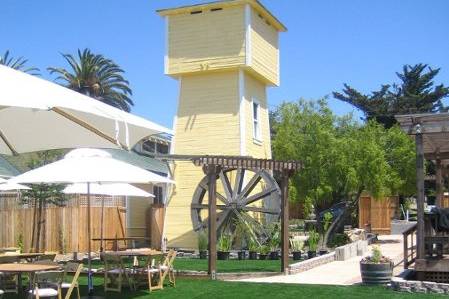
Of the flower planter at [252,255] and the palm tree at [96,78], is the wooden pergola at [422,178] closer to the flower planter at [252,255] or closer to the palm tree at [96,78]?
the flower planter at [252,255]

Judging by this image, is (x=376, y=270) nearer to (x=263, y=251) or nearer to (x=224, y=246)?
(x=263, y=251)

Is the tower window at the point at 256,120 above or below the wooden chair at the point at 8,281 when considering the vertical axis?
above

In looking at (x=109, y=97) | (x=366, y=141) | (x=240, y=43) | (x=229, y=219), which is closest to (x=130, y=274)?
(x=229, y=219)

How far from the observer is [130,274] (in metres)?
12.2

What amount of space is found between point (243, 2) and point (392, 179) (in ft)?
28.0

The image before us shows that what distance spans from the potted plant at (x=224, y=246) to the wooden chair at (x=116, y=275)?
6621mm

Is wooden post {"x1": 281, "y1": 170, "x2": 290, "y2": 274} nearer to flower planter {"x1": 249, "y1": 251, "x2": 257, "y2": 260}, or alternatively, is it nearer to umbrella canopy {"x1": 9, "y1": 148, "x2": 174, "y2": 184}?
flower planter {"x1": 249, "y1": 251, "x2": 257, "y2": 260}

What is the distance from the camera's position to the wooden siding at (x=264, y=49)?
22091 mm

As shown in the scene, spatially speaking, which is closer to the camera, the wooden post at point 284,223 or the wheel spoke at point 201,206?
the wooden post at point 284,223

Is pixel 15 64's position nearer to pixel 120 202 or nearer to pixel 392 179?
pixel 120 202

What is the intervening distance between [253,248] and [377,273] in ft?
25.6

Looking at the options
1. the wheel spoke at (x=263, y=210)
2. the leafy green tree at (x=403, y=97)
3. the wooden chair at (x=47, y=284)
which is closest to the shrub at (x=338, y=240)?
the wheel spoke at (x=263, y=210)

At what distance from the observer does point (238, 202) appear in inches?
834

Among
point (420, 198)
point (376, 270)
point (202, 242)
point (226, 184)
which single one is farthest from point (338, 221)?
point (420, 198)
